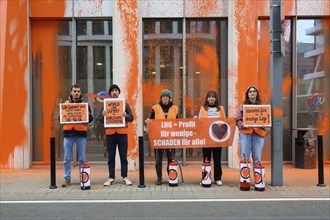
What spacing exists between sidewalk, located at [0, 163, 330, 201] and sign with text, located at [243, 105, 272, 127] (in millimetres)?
1379

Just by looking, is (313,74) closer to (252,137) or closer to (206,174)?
(252,137)

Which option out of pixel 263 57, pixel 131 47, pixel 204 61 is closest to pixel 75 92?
pixel 131 47

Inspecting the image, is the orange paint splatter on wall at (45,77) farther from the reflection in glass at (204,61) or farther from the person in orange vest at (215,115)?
the person in orange vest at (215,115)

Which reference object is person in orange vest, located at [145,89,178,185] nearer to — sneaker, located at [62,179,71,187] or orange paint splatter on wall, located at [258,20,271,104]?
sneaker, located at [62,179,71,187]

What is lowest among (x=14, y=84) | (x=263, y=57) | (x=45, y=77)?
(x=14, y=84)

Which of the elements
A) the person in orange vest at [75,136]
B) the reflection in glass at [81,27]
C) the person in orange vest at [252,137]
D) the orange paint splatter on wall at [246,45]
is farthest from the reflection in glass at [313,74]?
the person in orange vest at [75,136]

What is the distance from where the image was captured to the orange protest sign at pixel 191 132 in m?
8.12

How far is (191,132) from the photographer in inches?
323

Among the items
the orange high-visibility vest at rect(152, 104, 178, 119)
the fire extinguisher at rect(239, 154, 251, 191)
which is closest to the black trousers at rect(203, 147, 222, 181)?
the fire extinguisher at rect(239, 154, 251, 191)

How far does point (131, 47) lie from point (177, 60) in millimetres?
1521

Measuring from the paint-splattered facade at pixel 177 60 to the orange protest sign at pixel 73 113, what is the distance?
9.15 feet

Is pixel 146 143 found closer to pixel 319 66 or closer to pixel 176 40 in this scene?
pixel 176 40

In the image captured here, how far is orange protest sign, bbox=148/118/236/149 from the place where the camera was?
320 inches

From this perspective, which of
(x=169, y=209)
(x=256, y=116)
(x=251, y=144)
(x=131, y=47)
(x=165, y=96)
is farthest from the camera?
(x=131, y=47)
